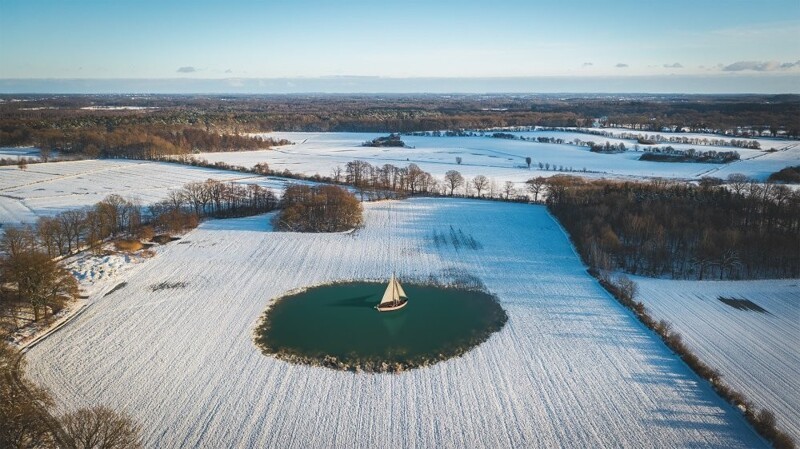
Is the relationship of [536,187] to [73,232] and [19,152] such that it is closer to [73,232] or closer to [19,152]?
[73,232]

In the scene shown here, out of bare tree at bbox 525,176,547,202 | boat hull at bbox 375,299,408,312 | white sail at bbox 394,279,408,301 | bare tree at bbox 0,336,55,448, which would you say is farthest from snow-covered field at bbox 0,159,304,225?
white sail at bbox 394,279,408,301

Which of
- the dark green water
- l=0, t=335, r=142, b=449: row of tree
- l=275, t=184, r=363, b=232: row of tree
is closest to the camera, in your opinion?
l=0, t=335, r=142, b=449: row of tree

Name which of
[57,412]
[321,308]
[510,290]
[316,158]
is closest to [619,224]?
[510,290]

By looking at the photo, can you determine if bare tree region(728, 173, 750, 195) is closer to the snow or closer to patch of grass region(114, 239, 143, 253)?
patch of grass region(114, 239, 143, 253)

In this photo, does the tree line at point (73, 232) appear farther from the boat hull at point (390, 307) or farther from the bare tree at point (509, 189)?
the bare tree at point (509, 189)

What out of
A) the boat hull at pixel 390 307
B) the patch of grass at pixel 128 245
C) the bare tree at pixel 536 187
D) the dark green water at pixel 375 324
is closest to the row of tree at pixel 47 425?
the dark green water at pixel 375 324

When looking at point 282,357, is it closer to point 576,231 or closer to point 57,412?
point 57,412
